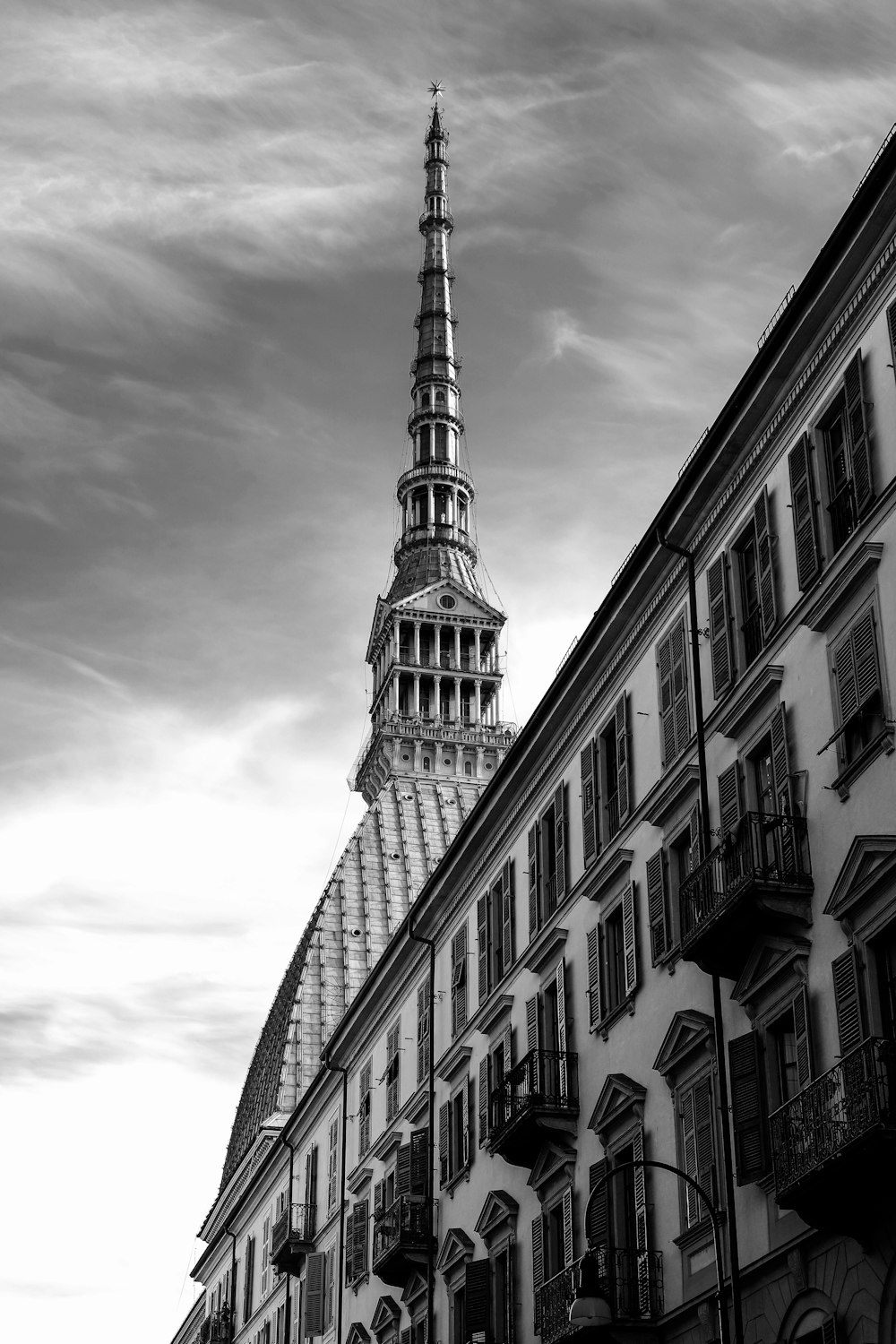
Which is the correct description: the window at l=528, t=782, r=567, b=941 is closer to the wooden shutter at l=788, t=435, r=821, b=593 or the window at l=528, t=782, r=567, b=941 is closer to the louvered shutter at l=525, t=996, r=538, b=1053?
the louvered shutter at l=525, t=996, r=538, b=1053

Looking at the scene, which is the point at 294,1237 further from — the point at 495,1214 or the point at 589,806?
the point at 589,806

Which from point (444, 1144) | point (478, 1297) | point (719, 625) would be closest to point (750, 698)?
point (719, 625)

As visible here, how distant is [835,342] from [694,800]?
8506 mm

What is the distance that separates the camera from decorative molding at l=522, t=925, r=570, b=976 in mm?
38875

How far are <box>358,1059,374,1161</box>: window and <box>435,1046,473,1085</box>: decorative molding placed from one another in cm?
968

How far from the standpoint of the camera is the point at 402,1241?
151 feet

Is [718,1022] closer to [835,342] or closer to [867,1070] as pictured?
[867,1070]

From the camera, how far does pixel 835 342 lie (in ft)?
95.2

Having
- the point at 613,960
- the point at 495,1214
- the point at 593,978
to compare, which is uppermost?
the point at 613,960

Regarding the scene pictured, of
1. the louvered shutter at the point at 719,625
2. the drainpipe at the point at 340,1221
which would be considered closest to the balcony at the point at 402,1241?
the drainpipe at the point at 340,1221

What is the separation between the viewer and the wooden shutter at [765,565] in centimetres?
3028

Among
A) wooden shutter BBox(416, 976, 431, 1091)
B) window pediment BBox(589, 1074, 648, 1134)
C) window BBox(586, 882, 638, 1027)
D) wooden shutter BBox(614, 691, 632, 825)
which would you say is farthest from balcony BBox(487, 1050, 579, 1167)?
wooden shutter BBox(416, 976, 431, 1091)

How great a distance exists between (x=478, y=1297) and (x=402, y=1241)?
6.02m

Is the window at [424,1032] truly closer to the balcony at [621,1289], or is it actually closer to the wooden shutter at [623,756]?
the wooden shutter at [623,756]
